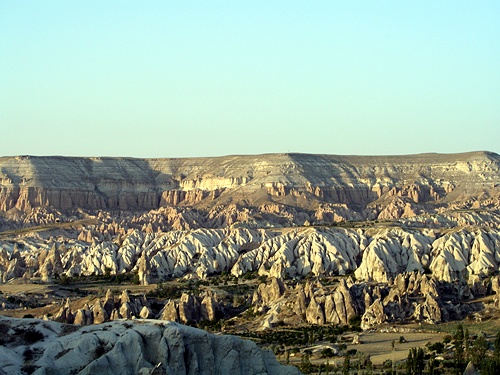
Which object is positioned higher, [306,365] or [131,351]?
[131,351]

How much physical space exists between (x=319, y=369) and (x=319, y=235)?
57.3 metres

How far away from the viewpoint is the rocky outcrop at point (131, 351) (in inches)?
1337

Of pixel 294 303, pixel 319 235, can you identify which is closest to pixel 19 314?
pixel 294 303

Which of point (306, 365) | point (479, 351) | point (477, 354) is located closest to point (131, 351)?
point (306, 365)

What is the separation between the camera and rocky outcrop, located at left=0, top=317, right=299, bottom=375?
111ft

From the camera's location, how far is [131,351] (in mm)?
34906

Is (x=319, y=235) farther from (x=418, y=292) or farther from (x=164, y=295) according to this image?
(x=418, y=292)

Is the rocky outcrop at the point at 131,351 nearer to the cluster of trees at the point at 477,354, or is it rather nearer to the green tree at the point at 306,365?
the cluster of trees at the point at 477,354

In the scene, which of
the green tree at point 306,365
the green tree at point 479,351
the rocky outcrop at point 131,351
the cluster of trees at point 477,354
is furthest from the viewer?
the green tree at point 306,365

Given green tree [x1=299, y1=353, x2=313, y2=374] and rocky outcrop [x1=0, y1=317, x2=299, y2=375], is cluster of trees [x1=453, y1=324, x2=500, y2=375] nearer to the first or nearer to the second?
green tree [x1=299, y1=353, x2=313, y2=374]

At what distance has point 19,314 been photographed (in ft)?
236

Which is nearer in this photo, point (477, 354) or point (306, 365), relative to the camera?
point (477, 354)

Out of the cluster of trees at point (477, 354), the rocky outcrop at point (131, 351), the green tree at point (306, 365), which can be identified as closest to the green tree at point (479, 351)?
the cluster of trees at point (477, 354)

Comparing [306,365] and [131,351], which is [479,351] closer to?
[306,365]
